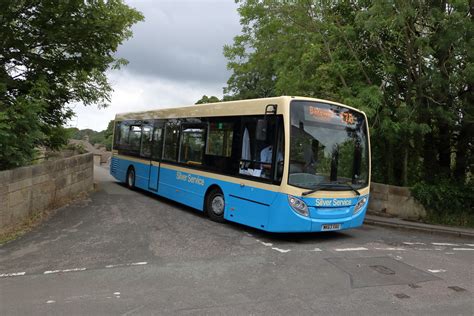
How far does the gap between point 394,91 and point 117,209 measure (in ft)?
29.1

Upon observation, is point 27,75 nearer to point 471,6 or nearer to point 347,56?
point 347,56

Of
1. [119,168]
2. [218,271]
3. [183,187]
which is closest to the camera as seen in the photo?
[218,271]

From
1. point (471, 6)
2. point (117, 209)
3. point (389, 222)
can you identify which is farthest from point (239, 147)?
point (471, 6)

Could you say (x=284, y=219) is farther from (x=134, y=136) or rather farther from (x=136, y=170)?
(x=134, y=136)

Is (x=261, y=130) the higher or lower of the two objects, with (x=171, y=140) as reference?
higher

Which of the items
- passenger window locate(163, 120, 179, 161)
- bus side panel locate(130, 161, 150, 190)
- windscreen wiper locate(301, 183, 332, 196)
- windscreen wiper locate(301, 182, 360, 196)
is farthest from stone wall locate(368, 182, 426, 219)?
bus side panel locate(130, 161, 150, 190)

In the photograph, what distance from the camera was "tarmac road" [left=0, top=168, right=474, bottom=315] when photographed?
15.4ft

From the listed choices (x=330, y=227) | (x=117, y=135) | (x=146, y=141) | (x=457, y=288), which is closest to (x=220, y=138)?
(x=330, y=227)

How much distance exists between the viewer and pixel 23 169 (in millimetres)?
8320

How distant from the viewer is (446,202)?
39.3ft

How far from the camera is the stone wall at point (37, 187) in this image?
7.61m

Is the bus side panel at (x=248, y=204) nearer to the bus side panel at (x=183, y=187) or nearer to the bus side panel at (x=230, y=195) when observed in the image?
the bus side panel at (x=230, y=195)

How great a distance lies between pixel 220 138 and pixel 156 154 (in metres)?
3.99

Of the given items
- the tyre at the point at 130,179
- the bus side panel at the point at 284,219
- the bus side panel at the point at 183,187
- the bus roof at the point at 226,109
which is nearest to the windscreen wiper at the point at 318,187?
the bus side panel at the point at 284,219
